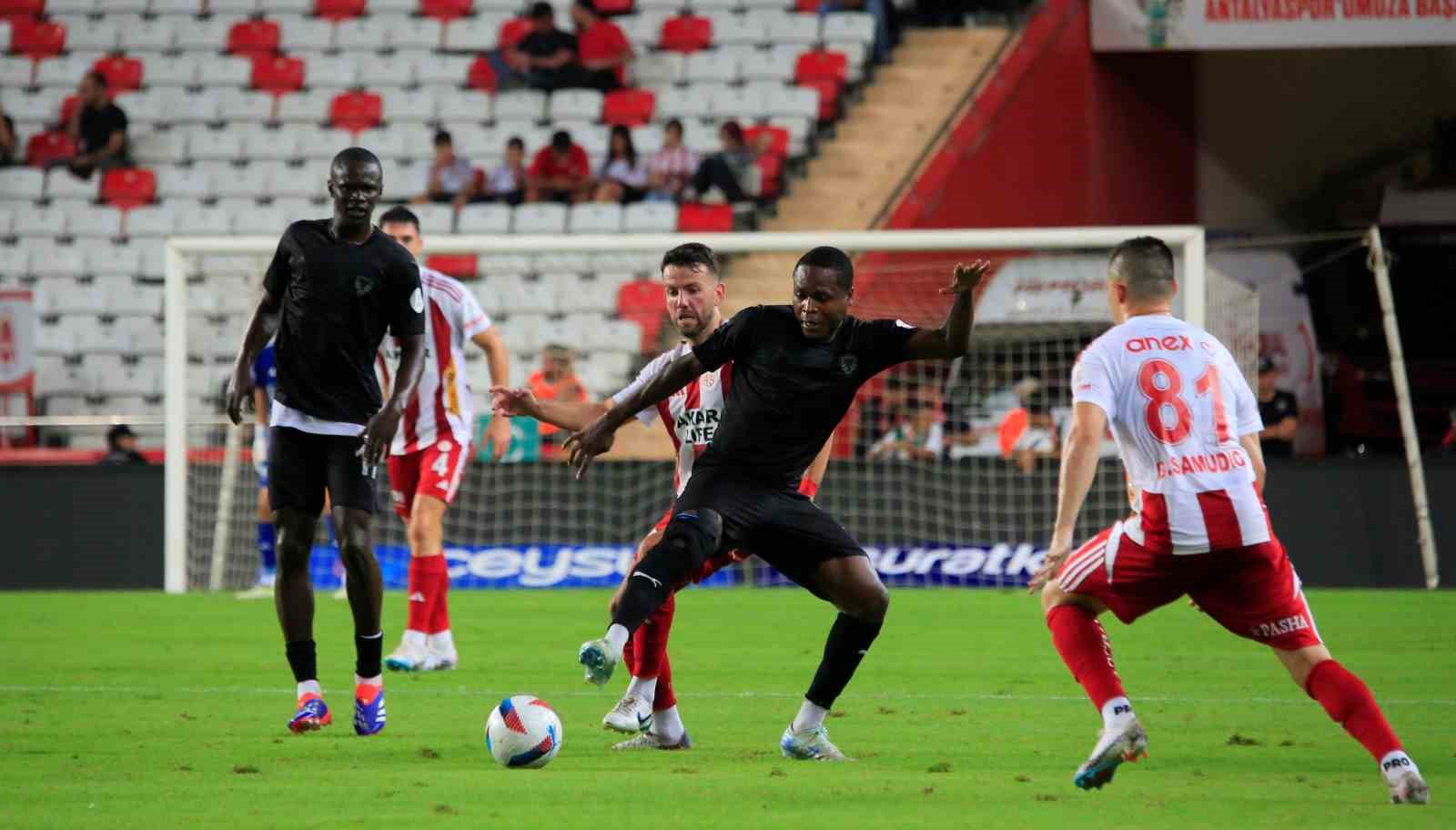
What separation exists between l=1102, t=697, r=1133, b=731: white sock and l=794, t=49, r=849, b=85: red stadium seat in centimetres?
1572

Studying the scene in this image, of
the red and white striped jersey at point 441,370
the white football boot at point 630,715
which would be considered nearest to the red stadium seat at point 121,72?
the red and white striped jersey at point 441,370

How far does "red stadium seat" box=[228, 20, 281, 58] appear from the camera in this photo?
22828mm

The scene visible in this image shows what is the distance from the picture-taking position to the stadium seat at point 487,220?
19.8 metres

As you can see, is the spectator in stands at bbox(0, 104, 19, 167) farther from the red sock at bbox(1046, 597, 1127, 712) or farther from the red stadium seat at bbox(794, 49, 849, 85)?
the red sock at bbox(1046, 597, 1127, 712)

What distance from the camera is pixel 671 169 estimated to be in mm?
19766

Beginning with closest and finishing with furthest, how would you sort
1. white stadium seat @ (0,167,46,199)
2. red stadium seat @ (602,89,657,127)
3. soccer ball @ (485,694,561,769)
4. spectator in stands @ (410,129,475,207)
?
soccer ball @ (485,694,561,769) < spectator in stands @ (410,129,475,207) < red stadium seat @ (602,89,657,127) < white stadium seat @ (0,167,46,199)

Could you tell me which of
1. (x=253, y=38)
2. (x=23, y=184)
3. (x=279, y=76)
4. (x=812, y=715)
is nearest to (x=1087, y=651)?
(x=812, y=715)

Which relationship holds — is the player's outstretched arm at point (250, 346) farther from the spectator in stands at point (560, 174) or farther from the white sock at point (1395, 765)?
the spectator in stands at point (560, 174)

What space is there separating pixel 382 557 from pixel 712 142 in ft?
21.4

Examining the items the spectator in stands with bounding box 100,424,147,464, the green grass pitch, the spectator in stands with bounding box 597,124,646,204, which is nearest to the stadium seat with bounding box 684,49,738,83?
the spectator in stands with bounding box 597,124,646,204

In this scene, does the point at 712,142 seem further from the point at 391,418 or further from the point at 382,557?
the point at 391,418

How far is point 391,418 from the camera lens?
7285 mm

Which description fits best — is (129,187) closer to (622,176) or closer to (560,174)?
(560,174)

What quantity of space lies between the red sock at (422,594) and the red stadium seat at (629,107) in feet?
37.9
